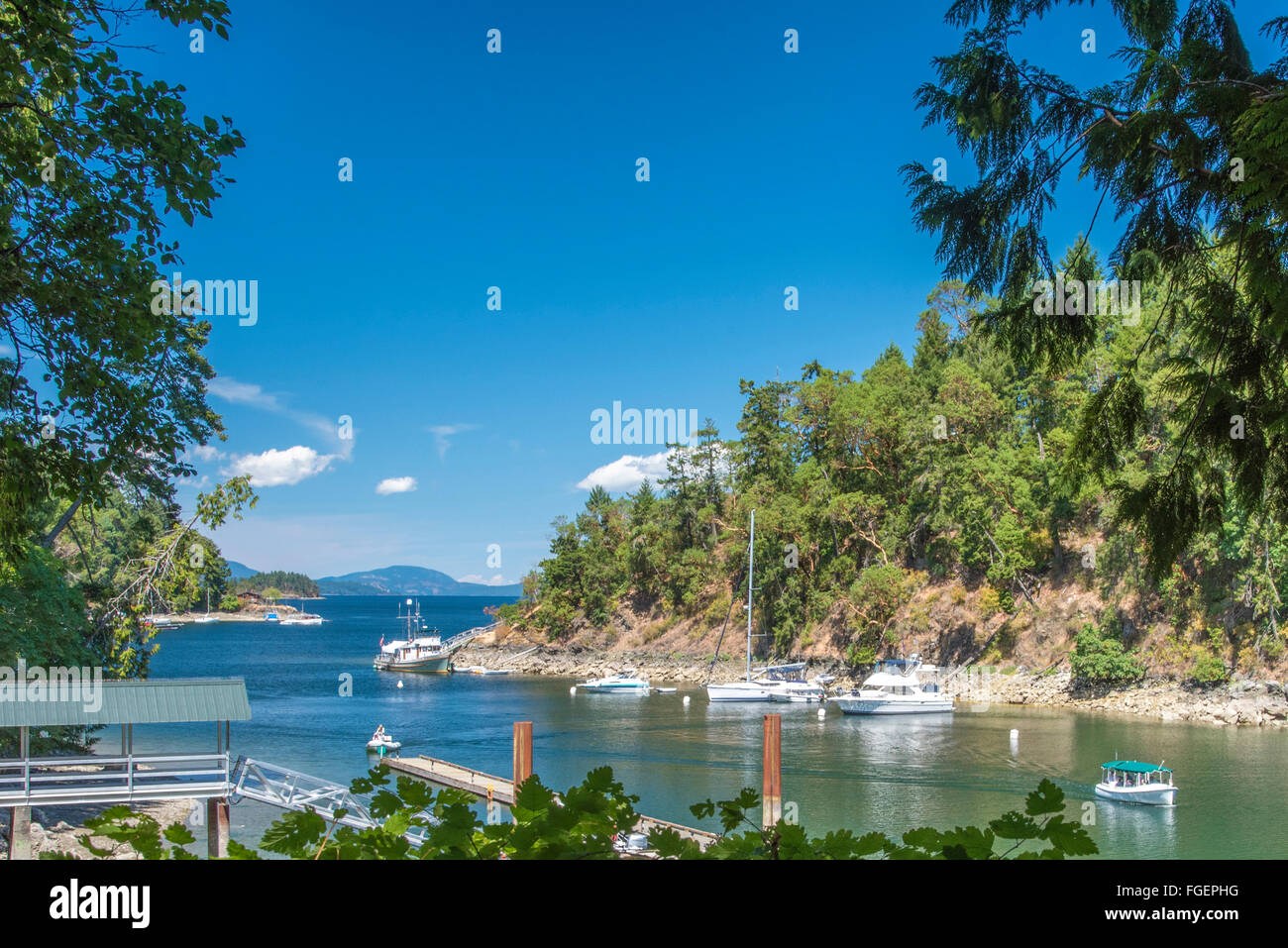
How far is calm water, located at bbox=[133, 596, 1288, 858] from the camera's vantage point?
64.0 ft

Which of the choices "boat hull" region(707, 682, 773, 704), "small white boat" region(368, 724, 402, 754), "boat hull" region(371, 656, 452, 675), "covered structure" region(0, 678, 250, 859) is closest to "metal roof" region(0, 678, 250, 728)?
"covered structure" region(0, 678, 250, 859)

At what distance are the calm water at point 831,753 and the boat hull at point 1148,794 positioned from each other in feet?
0.69

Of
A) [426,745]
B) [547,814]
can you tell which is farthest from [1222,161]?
[426,745]

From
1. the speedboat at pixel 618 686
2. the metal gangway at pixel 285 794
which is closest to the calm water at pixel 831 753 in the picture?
the speedboat at pixel 618 686

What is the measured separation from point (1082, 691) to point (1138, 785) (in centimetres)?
1471

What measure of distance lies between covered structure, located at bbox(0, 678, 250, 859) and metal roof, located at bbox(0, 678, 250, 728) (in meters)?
0.01

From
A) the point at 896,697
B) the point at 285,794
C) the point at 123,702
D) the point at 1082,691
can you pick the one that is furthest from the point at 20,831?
the point at 1082,691

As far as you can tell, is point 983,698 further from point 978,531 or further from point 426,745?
point 426,745

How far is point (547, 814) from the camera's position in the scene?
2152 millimetres

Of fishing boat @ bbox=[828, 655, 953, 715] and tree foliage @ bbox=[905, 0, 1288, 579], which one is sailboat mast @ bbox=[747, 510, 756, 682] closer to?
fishing boat @ bbox=[828, 655, 953, 715]

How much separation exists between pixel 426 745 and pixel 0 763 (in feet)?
64.7

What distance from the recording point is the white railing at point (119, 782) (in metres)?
12.4

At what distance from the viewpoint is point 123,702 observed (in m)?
12.9

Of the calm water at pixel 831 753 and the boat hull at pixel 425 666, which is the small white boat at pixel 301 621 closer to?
the boat hull at pixel 425 666
